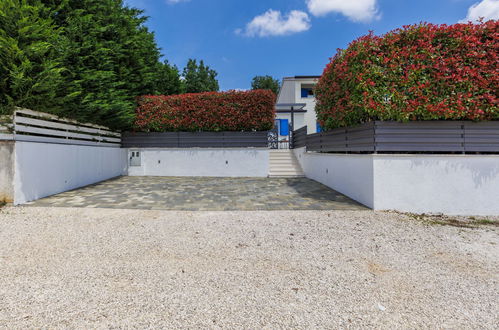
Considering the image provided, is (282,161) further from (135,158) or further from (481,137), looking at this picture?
(481,137)

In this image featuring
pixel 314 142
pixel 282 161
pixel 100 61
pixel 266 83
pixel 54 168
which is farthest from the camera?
pixel 266 83

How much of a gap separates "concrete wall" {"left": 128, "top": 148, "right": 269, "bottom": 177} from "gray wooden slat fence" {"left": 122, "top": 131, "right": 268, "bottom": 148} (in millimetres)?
225

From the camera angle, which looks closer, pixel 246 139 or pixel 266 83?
pixel 246 139

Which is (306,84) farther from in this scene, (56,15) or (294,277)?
(294,277)

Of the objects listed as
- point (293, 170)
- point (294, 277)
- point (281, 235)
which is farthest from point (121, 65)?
point (294, 277)

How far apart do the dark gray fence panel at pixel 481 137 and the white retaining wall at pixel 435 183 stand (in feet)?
0.73

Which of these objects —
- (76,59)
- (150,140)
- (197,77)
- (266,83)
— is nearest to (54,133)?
(76,59)

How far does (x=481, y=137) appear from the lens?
18.4 ft

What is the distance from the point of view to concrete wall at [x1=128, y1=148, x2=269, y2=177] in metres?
12.1

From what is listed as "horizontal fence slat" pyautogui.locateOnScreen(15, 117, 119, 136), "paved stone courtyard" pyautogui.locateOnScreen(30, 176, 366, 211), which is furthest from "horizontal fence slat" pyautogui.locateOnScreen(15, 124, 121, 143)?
"paved stone courtyard" pyautogui.locateOnScreen(30, 176, 366, 211)

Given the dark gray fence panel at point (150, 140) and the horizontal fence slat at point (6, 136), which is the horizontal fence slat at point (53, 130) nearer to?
the horizontal fence slat at point (6, 136)

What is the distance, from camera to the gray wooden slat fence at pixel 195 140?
12.0 meters

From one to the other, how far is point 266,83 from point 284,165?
42759 millimetres

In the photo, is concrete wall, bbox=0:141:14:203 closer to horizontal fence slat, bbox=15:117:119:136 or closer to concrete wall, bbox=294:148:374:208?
horizontal fence slat, bbox=15:117:119:136
